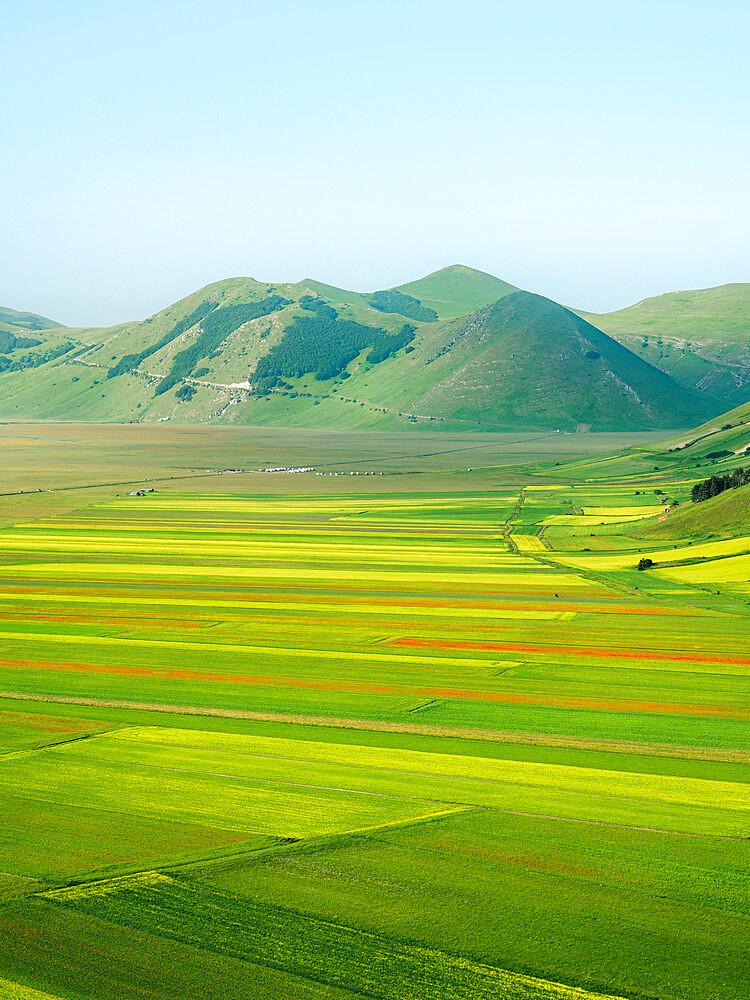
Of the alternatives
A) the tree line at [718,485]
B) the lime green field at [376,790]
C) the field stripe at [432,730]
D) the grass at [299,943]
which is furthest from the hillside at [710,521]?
the grass at [299,943]

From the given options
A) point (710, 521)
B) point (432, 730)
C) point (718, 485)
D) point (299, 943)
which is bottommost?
point (432, 730)

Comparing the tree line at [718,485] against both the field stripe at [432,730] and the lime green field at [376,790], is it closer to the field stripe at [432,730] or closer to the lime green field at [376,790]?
the lime green field at [376,790]

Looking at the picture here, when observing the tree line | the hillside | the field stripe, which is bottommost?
the field stripe

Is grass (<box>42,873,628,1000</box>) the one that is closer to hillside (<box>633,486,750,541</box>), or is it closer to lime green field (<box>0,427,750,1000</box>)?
lime green field (<box>0,427,750,1000</box>)

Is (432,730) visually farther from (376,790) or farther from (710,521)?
(710,521)

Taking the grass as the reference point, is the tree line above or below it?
above

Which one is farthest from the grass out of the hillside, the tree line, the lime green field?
the tree line

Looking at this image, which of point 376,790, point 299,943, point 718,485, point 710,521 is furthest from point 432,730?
point 718,485

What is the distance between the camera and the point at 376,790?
3394cm

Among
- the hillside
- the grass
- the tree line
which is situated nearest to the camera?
the grass

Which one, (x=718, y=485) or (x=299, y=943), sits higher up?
(x=718, y=485)

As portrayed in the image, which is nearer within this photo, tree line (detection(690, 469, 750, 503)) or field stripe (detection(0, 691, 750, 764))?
field stripe (detection(0, 691, 750, 764))

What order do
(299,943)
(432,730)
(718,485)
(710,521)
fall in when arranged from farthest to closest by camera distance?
(718,485) → (710,521) → (432,730) → (299,943)

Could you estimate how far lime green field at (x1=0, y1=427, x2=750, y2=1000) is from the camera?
75.4 ft
